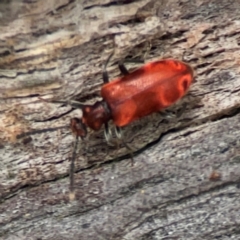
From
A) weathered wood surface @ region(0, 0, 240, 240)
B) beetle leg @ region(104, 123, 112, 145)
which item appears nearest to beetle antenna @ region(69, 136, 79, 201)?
weathered wood surface @ region(0, 0, 240, 240)

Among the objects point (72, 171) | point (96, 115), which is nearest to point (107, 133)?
point (96, 115)

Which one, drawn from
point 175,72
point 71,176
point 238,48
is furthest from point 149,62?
point 71,176

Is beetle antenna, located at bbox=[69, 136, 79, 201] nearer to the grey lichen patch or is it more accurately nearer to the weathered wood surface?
the weathered wood surface

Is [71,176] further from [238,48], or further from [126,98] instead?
[238,48]

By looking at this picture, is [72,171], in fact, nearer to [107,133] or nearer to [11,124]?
[107,133]

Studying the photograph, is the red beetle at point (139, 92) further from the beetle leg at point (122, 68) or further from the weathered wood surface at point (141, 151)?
the weathered wood surface at point (141, 151)
